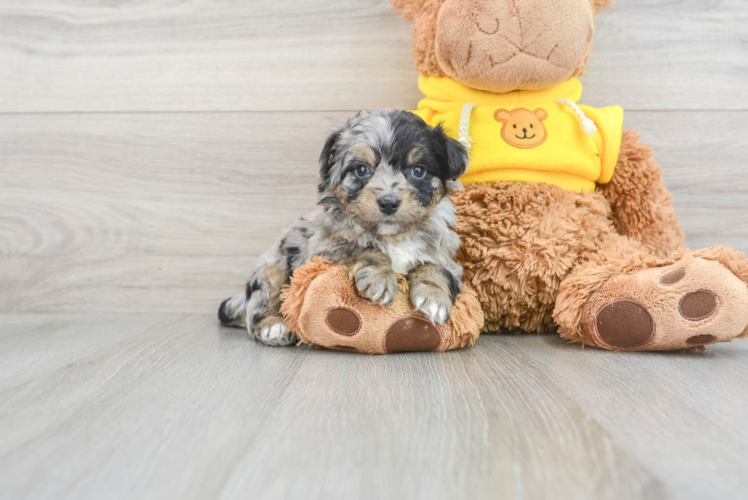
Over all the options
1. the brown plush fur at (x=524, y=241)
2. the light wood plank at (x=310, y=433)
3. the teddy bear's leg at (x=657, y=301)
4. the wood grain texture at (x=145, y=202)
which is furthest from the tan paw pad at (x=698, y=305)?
the wood grain texture at (x=145, y=202)

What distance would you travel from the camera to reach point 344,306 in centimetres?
156

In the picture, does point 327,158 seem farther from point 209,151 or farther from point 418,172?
point 209,151

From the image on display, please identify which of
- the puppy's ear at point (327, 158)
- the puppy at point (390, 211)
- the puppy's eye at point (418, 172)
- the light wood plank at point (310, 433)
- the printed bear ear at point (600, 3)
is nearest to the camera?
the light wood plank at point (310, 433)

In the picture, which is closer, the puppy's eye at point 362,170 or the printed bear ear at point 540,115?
the puppy's eye at point 362,170

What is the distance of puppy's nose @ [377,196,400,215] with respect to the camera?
61.3 inches

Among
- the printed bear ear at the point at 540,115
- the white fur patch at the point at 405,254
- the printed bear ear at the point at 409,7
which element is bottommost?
the white fur patch at the point at 405,254

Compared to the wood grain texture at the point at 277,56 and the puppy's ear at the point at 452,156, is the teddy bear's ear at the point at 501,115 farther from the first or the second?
the wood grain texture at the point at 277,56

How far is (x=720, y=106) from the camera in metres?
2.27

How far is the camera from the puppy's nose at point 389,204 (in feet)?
5.11

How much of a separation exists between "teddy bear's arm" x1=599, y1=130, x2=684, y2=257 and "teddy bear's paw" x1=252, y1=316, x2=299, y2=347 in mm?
1253

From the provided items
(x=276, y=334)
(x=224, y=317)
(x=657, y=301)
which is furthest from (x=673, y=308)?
(x=224, y=317)

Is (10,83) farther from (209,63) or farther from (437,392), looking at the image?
(437,392)

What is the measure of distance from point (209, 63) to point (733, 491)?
2.35 metres

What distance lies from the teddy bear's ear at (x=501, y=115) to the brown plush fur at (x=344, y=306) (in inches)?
25.8
